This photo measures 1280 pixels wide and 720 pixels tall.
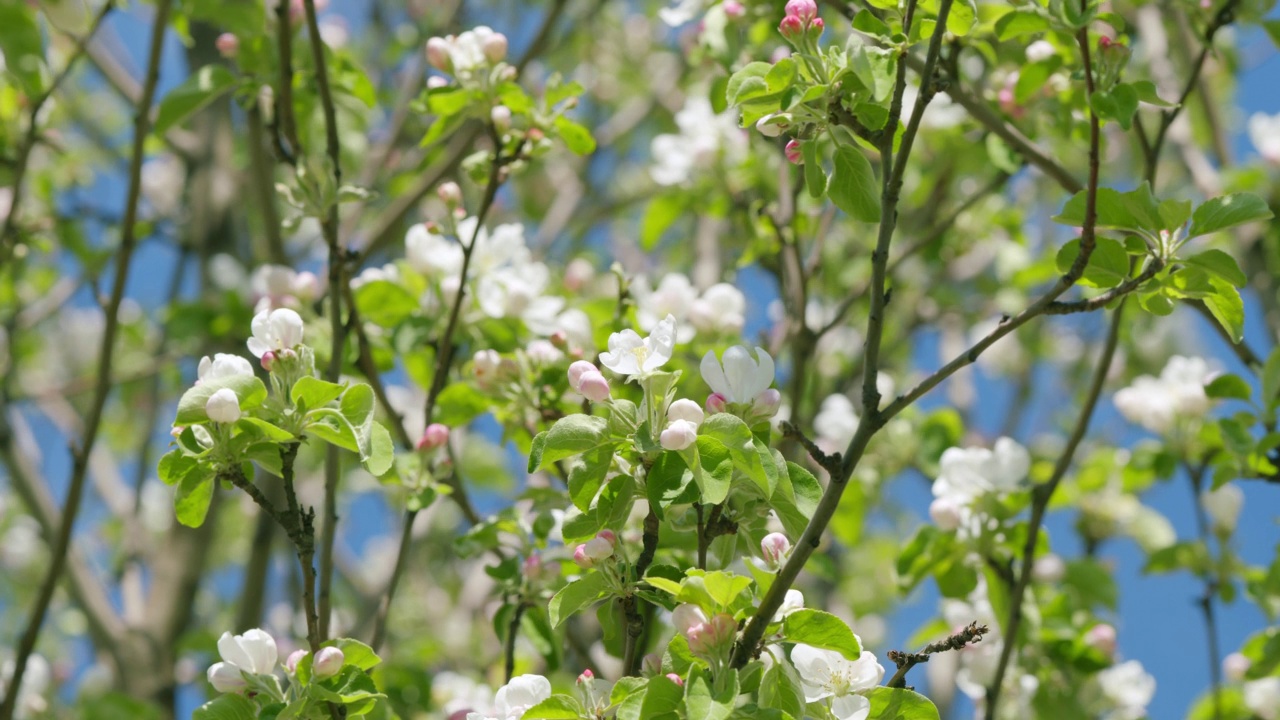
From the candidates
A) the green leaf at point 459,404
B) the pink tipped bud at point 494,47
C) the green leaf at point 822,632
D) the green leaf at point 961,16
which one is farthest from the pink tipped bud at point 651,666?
the pink tipped bud at point 494,47

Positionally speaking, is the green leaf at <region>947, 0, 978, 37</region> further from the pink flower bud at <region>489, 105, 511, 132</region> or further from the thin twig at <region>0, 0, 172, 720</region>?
the thin twig at <region>0, 0, 172, 720</region>

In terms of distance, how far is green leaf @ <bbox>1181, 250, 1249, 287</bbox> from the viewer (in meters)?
1.80

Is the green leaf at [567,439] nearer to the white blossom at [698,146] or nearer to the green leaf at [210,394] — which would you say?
the green leaf at [210,394]

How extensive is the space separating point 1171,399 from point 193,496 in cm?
241

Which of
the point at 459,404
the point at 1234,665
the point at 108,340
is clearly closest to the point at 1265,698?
the point at 1234,665

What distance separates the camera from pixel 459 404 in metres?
2.53

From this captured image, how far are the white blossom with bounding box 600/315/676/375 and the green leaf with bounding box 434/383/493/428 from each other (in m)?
0.81

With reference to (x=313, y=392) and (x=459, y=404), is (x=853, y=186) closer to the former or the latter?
(x=313, y=392)

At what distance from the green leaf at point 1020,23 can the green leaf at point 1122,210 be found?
442 millimetres

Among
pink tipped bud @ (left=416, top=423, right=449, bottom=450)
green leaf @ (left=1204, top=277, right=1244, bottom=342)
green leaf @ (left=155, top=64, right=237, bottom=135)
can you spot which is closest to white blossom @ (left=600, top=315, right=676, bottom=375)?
pink tipped bud @ (left=416, top=423, right=449, bottom=450)

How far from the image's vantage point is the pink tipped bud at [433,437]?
2.40 m

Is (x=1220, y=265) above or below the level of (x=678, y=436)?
above

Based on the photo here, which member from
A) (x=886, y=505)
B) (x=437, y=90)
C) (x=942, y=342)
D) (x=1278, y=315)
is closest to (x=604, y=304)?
(x=437, y=90)

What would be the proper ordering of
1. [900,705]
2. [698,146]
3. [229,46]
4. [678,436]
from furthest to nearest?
[698,146] < [229,46] < [900,705] < [678,436]
